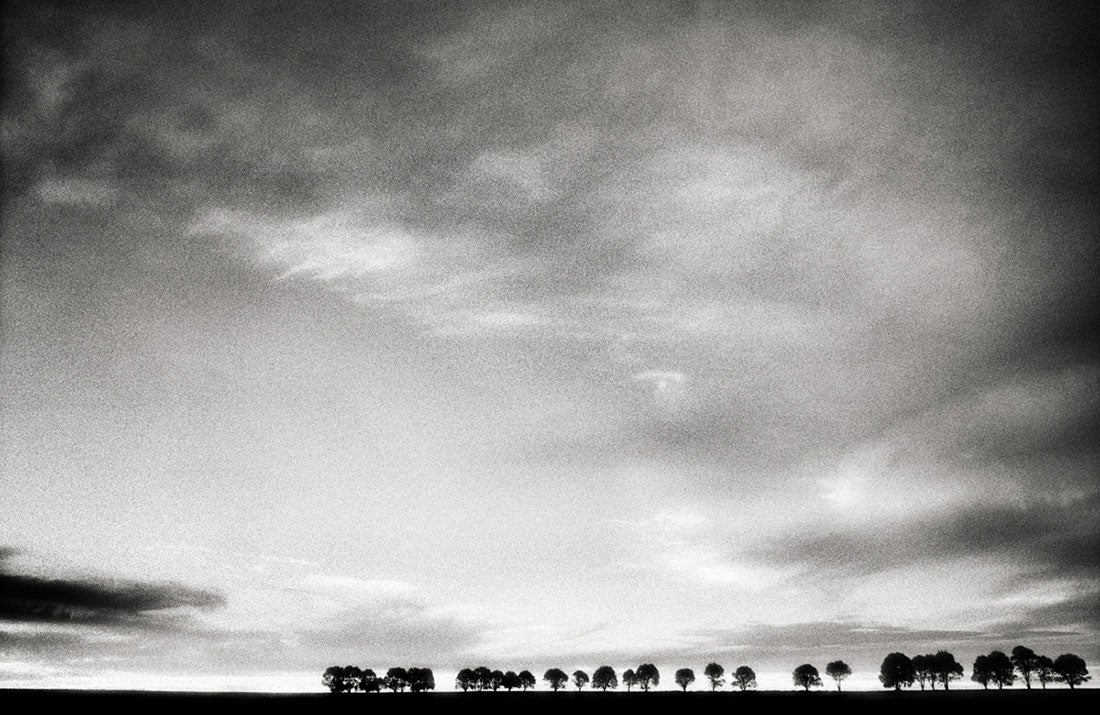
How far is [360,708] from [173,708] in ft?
143

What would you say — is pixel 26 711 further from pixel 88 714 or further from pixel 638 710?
pixel 638 710

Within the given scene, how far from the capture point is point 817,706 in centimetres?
14962

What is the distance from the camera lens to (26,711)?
109 meters

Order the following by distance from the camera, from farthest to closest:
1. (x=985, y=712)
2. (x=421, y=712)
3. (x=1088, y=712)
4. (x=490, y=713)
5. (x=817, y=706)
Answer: (x=817, y=706), (x=421, y=712), (x=490, y=713), (x=985, y=712), (x=1088, y=712)

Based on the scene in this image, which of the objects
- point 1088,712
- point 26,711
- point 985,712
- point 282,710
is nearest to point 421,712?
point 282,710

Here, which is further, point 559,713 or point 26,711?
point 559,713

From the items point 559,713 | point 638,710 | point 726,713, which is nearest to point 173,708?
point 559,713

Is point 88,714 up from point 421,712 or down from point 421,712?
up

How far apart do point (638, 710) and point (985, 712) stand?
65284 mm

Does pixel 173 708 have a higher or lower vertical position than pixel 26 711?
lower

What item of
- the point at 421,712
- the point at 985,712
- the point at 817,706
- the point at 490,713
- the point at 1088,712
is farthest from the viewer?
the point at 817,706

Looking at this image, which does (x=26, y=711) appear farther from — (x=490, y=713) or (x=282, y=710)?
(x=490, y=713)

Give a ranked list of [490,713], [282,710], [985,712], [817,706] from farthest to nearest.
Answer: [282,710] < [817,706] < [490,713] < [985,712]

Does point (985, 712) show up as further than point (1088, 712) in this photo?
Yes
